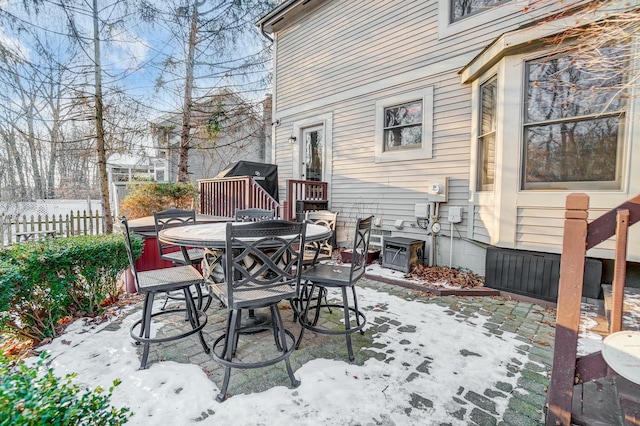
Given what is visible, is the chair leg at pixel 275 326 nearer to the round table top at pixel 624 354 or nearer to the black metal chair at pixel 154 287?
the black metal chair at pixel 154 287

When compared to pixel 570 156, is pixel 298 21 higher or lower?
higher

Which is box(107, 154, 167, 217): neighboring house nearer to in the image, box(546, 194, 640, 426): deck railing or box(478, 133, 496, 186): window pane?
box(478, 133, 496, 186): window pane

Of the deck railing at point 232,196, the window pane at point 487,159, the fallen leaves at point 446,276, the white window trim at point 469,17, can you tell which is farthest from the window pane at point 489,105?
the deck railing at point 232,196

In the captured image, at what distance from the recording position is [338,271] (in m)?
2.79

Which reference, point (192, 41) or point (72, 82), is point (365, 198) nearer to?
point (72, 82)

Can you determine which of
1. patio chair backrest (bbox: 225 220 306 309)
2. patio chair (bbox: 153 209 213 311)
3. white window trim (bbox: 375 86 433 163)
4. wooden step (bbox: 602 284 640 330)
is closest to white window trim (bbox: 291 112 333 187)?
white window trim (bbox: 375 86 433 163)

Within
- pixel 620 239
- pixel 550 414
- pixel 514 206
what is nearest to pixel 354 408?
pixel 550 414

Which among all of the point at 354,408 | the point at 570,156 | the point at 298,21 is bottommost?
the point at 354,408

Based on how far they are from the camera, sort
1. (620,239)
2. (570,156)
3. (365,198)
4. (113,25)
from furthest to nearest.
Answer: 1. (113,25)
2. (365,198)
3. (570,156)
4. (620,239)

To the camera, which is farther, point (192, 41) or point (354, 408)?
point (192, 41)

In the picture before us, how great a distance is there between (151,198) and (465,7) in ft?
27.5

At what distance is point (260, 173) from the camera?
7.95 m

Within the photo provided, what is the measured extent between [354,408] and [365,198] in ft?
16.1

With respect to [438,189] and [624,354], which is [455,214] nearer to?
[438,189]
